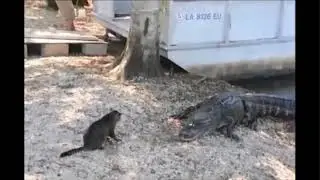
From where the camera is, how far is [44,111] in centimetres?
330

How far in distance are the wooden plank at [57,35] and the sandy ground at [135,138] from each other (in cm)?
70

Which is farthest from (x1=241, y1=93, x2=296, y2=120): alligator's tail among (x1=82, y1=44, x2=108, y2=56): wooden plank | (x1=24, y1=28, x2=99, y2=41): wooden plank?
(x1=24, y1=28, x2=99, y2=41): wooden plank

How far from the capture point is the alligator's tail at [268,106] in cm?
343

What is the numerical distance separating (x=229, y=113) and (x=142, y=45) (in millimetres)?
1087

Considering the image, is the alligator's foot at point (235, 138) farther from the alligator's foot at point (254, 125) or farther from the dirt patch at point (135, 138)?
the alligator's foot at point (254, 125)

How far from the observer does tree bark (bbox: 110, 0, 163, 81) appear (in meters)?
4.02

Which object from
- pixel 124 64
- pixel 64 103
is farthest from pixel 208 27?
pixel 64 103

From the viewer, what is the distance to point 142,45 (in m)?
4.07

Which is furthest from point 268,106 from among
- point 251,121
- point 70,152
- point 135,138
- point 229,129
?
point 70,152

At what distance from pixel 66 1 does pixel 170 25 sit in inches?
70.3

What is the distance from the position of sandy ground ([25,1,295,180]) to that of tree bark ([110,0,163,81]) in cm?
11

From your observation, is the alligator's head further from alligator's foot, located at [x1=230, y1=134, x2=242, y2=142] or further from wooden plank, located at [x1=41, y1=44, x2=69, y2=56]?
wooden plank, located at [x1=41, y1=44, x2=69, y2=56]

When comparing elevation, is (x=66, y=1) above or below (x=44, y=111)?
above
